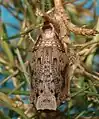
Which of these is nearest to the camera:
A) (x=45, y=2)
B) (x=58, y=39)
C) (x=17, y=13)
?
(x=58, y=39)

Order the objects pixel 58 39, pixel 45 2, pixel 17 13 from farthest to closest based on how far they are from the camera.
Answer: pixel 17 13 < pixel 45 2 < pixel 58 39

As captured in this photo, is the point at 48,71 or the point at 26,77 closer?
the point at 48,71

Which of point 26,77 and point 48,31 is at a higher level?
point 48,31

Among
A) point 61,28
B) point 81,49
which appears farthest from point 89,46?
point 61,28

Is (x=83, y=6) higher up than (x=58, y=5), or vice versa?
(x=58, y=5)

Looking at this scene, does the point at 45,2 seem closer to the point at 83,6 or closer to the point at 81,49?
the point at 81,49

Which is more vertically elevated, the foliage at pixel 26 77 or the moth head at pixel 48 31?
the moth head at pixel 48 31

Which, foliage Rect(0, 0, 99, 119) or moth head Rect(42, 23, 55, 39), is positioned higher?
moth head Rect(42, 23, 55, 39)

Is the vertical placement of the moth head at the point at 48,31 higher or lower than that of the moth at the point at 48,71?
higher
